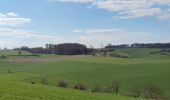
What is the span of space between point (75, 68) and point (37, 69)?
27.7 feet

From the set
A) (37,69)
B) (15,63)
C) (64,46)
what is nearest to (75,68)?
(37,69)

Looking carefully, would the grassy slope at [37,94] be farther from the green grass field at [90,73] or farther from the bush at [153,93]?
the green grass field at [90,73]

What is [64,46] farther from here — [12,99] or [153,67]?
[12,99]

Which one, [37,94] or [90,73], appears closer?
[37,94]

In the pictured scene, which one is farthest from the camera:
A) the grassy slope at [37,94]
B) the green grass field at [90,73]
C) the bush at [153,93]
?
the green grass field at [90,73]

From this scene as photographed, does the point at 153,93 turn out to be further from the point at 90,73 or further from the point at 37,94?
the point at 90,73

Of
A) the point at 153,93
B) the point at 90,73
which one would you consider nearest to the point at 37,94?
the point at 153,93

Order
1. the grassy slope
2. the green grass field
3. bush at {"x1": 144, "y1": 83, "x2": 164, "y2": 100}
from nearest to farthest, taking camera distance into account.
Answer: the grassy slope, bush at {"x1": 144, "y1": 83, "x2": 164, "y2": 100}, the green grass field

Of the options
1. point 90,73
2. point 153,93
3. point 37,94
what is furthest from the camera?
point 90,73

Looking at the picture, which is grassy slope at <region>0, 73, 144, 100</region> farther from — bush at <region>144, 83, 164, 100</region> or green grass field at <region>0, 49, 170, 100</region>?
green grass field at <region>0, 49, 170, 100</region>

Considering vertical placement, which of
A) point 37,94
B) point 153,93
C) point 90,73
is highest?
point 37,94

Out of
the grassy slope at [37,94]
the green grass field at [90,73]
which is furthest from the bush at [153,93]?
the grassy slope at [37,94]

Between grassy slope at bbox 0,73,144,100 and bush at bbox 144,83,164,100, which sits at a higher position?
grassy slope at bbox 0,73,144,100

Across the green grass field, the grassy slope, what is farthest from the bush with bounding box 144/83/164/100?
the grassy slope
